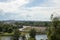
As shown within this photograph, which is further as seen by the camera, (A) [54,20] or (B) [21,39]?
(B) [21,39]

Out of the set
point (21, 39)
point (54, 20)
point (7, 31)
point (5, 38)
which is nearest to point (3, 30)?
point (7, 31)

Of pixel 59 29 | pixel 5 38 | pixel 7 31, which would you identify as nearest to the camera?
pixel 59 29

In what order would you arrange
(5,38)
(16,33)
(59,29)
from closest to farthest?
(59,29), (16,33), (5,38)

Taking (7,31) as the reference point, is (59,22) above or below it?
above

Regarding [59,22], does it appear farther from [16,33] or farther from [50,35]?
[16,33]

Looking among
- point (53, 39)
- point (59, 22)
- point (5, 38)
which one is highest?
point (59, 22)

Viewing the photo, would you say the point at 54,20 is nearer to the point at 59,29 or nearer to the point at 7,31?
the point at 59,29

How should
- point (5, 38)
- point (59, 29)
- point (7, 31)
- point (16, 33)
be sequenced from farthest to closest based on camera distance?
point (7, 31), point (5, 38), point (16, 33), point (59, 29)

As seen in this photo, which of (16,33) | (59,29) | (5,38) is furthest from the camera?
(5,38)

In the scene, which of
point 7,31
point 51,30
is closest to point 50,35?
point 51,30
